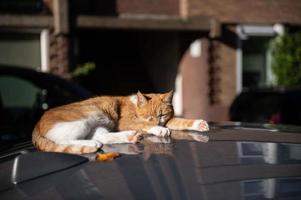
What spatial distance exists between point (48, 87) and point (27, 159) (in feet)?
14.4

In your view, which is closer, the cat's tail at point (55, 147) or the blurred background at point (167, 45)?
the cat's tail at point (55, 147)

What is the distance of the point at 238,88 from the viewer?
17.8 metres

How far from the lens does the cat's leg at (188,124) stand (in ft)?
10.3

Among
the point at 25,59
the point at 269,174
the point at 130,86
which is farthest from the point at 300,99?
the point at 130,86

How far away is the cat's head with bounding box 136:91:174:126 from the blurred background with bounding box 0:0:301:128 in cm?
1132

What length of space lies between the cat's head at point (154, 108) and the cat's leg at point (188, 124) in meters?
0.04

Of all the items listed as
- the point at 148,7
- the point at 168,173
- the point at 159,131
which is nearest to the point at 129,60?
the point at 148,7

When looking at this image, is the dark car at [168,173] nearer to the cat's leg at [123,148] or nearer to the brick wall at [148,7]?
the cat's leg at [123,148]

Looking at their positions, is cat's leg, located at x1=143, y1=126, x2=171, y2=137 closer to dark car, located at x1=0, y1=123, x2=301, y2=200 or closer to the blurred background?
dark car, located at x1=0, y1=123, x2=301, y2=200

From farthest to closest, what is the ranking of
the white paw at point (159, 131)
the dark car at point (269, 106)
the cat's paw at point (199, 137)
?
the dark car at point (269, 106)
the white paw at point (159, 131)
the cat's paw at point (199, 137)

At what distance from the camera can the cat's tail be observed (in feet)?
8.55

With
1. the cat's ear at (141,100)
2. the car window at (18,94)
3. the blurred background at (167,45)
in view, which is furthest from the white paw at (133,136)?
the blurred background at (167,45)

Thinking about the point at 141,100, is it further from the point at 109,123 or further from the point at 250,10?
the point at 250,10

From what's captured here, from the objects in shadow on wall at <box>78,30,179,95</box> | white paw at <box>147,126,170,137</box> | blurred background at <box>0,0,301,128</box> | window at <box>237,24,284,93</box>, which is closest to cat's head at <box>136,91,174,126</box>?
white paw at <box>147,126,170,137</box>
